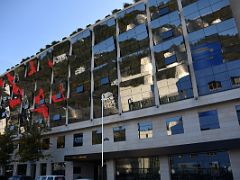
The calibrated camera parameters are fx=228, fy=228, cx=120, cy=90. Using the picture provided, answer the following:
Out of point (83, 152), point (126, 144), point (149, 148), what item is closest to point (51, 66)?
point (83, 152)

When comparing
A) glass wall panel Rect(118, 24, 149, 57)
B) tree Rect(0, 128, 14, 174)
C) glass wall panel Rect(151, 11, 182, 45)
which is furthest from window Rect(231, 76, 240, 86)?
tree Rect(0, 128, 14, 174)

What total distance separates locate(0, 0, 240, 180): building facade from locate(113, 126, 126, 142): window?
0.43ft

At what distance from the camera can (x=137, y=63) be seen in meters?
30.5

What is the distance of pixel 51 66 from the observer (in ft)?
140

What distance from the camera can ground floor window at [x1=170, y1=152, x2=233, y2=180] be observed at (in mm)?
22672

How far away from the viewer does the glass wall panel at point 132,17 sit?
106ft

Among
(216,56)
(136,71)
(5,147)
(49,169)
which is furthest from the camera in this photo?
(5,147)

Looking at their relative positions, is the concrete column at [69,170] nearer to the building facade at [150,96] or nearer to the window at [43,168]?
the building facade at [150,96]

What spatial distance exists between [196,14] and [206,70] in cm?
724

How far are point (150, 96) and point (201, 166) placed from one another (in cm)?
977

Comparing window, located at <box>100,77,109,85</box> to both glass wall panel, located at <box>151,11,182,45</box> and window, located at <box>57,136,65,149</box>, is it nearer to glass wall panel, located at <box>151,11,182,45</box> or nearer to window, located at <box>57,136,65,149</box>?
glass wall panel, located at <box>151,11,182,45</box>

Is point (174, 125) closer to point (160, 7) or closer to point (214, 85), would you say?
point (214, 85)

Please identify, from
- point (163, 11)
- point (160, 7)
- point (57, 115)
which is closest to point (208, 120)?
point (163, 11)

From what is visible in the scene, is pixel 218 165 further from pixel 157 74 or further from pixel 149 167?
pixel 157 74
